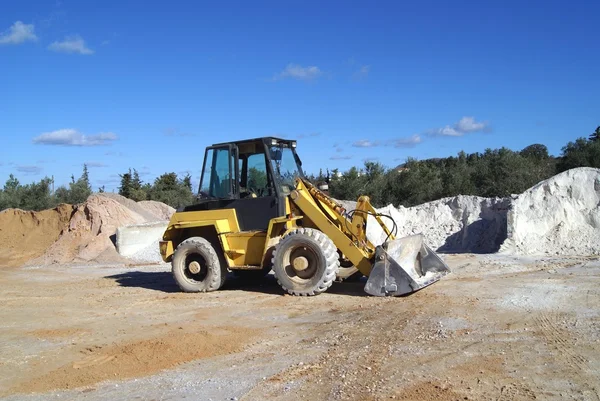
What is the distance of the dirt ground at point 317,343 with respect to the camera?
202 inches

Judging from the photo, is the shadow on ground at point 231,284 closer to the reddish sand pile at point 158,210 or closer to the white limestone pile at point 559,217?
the white limestone pile at point 559,217

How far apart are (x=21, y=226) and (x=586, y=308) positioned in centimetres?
2222

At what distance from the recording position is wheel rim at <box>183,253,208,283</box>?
10.9m

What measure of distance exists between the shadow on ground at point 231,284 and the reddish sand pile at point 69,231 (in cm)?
494

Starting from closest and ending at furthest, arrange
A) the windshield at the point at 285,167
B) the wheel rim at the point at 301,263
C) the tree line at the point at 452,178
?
the wheel rim at the point at 301,263, the windshield at the point at 285,167, the tree line at the point at 452,178

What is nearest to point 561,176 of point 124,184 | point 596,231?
point 596,231

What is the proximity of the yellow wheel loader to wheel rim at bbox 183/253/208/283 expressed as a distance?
0.02 metres

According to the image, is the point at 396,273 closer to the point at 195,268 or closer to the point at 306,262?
the point at 306,262

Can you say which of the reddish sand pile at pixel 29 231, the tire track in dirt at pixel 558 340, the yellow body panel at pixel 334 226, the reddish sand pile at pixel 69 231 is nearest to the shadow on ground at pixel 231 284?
the yellow body panel at pixel 334 226

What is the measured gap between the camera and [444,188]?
26812 mm

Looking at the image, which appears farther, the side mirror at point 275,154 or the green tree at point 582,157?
the green tree at point 582,157

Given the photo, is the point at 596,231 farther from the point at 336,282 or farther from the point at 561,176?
the point at 336,282

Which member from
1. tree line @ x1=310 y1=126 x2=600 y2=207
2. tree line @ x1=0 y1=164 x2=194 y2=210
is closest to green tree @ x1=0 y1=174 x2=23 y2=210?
tree line @ x1=0 y1=164 x2=194 y2=210

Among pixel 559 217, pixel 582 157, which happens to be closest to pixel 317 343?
pixel 559 217
